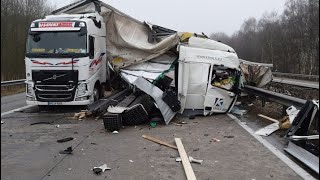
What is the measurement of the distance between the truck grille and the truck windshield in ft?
2.15

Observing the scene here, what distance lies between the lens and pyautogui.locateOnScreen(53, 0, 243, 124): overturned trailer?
37.8 feet

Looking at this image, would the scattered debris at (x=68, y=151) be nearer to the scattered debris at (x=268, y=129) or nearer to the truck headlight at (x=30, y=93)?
the scattered debris at (x=268, y=129)

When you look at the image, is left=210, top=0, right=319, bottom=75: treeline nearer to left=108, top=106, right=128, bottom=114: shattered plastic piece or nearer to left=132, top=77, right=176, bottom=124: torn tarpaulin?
left=132, top=77, right=176, bottom=124: torn tarpaulin

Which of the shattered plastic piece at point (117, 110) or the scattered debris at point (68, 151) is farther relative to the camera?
the shattered plastic piece at point (117, 110)

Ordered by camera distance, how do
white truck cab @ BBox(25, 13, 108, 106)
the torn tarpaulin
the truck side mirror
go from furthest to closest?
the truck side mirror → white truck cab @ BBox(25, 13, 108, 106) → the torn tarpaulin

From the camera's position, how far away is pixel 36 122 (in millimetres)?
11000

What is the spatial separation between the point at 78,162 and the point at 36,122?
16.2 feet

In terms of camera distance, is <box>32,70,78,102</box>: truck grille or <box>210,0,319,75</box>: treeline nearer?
<box>32,70,78,102</box>: truck grille

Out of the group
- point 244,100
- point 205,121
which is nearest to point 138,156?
point 205,121

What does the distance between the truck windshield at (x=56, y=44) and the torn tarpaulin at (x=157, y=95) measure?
2331mm

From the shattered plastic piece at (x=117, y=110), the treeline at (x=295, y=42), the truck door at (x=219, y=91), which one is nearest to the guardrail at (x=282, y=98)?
the truck door at (x=219, y=91)

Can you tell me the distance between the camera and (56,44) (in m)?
12.9

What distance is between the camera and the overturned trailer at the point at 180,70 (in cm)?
1152

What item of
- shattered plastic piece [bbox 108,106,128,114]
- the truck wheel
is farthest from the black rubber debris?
the truck wheel
